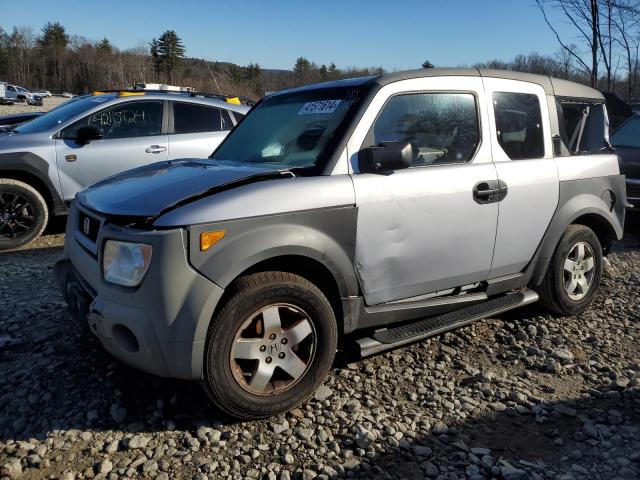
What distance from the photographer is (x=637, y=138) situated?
8.45 m

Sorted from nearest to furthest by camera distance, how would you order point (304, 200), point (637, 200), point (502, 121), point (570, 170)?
point (304, 200) → point (502, 121) → point (570, 170) → point (637, 200)

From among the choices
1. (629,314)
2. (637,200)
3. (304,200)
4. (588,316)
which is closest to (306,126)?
(304,200)

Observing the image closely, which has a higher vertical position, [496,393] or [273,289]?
[273,289]

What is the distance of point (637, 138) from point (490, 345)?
20.6 ft

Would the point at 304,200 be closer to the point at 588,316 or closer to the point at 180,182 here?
the point at 180,182

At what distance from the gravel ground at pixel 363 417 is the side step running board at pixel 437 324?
0.29 m

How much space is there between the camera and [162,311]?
2.54 metres

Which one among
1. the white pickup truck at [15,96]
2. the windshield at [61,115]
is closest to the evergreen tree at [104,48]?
the white pickup truck at [15,96]

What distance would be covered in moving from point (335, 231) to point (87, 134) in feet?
14.9

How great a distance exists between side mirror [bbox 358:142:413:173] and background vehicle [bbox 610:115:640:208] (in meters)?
6.02

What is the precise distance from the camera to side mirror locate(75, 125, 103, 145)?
6.35 meters

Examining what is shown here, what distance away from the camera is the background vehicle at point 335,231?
2627mm

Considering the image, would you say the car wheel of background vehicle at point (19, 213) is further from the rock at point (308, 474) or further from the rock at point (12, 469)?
the rock at point (308, 474)

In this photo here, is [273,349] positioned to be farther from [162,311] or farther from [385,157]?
[385,157]
